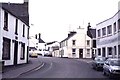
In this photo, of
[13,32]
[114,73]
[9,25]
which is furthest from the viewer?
[13,32]

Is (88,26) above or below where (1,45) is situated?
above

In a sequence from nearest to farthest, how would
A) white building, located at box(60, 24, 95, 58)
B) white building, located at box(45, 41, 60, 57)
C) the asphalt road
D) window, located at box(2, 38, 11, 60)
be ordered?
the asphalt road → window, located at box(2, 38, 11, 60) → white building, located at box(60, 24, 95, 58) → white building, located at box(45, 41, 60, 57)

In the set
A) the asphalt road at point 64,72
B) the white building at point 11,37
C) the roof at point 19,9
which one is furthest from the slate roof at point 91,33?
the asphalt road at point 64,72

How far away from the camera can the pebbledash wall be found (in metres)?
39.2

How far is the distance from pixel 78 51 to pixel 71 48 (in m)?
2.18

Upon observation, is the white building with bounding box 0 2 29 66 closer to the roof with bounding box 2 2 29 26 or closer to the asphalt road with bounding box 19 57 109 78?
the asphalt road with bounding box 19 57 109 78

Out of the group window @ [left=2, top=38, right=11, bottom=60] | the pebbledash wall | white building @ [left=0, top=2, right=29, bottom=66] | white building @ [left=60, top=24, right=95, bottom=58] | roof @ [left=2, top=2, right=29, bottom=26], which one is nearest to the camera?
white building @ [left=0, top=2, right=29, bottom=66]

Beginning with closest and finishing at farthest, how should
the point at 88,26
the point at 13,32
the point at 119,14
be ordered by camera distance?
1. the point at 13,32
2. the point at 119,14
3. the point at 88,26

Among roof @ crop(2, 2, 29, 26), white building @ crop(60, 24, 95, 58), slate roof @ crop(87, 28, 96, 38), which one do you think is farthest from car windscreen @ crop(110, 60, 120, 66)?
slate roof @ crop(87, 28, 96, 38)

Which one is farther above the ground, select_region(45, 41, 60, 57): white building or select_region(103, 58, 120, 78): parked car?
select_region(45, 41, 60, 57): white building

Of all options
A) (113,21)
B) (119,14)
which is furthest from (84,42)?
(119,14)

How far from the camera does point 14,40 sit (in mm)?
33031

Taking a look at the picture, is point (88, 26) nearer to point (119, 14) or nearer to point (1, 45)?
point (119, 14)

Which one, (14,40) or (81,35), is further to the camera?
(81,35)
